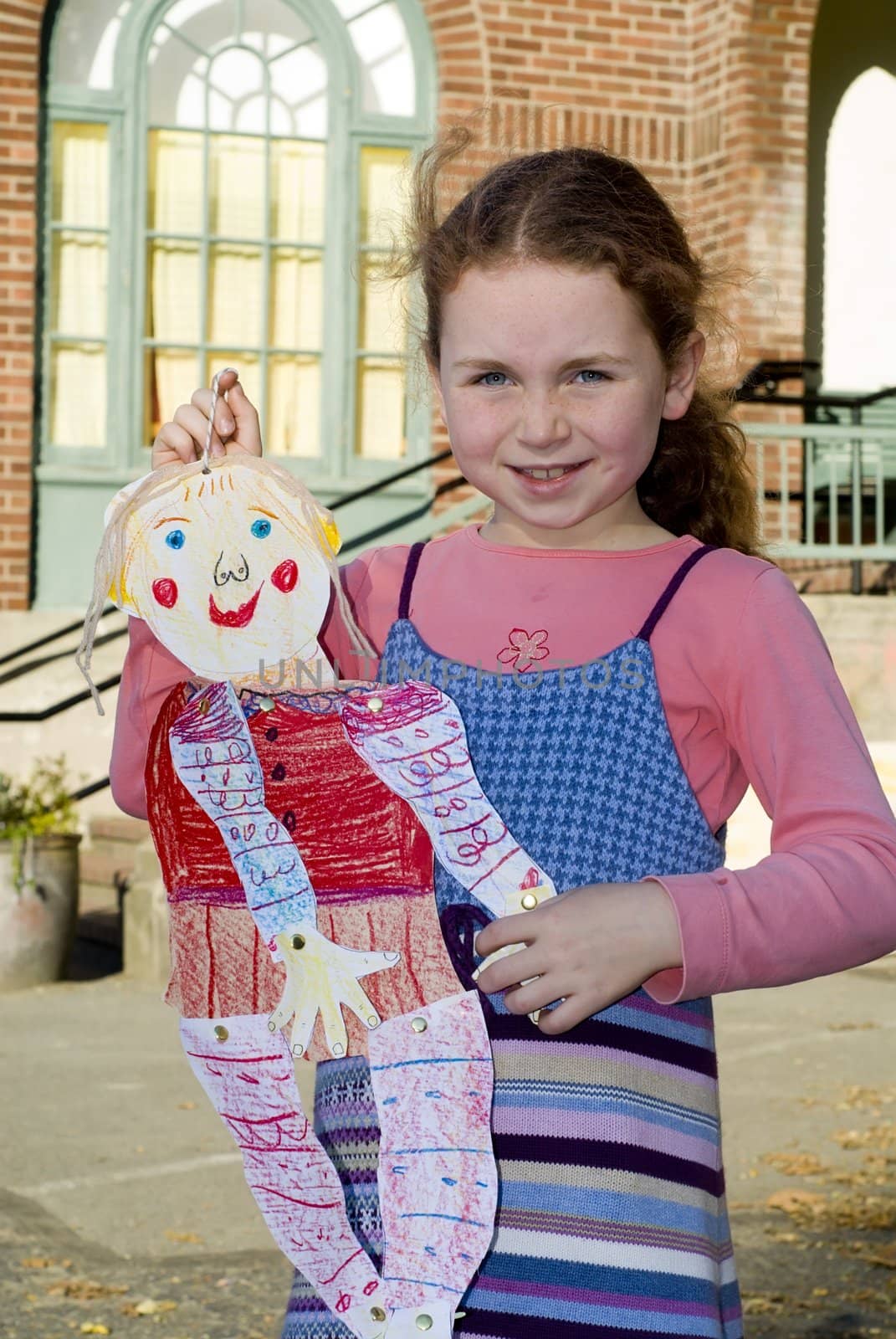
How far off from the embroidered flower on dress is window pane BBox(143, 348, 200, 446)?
9.31 m

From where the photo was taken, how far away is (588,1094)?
1.54 m

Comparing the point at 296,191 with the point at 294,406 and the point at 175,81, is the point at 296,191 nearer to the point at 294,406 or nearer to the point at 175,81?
the point at 175,81

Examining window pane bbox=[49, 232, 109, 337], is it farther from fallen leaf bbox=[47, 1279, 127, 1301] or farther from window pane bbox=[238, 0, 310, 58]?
fallen leaf bbox=[47, 1279, 127, 1301]

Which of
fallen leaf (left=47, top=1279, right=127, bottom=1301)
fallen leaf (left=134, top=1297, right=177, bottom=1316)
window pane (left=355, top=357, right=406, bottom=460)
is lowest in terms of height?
fallen leaf (left=47, top=1279, right=127, bottom=1301)

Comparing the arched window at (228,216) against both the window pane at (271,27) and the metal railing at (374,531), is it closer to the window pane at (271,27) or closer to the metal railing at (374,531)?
the window pane at (271,27)

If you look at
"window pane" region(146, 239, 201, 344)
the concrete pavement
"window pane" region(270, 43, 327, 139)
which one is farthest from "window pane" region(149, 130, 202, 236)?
the concrete pavement

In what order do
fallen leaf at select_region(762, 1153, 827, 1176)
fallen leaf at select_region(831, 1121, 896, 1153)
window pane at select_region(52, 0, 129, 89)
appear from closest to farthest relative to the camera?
fallen leaf at select_region(762, 1153, 827, 1176) < fallen leaf at select_region(831, 1121, 896, 1153) < window pane at select_region(52, 0, 129, 89)

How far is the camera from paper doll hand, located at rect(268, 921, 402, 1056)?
4.96ft

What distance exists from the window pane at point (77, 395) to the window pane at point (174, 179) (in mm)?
902

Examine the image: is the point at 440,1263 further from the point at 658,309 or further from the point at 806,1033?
the point at 806,1033

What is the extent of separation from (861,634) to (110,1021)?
482cm

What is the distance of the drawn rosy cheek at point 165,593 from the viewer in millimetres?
1602

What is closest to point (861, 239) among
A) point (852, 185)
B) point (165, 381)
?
point (852, 185)

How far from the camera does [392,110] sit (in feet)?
36.1
